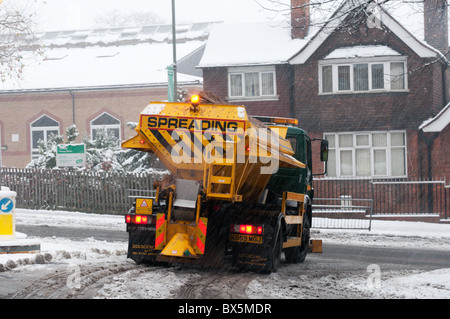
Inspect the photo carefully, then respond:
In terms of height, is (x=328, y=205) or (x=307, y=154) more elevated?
(x=307, y=154)

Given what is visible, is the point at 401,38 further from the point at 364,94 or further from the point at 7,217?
the point at 7,217

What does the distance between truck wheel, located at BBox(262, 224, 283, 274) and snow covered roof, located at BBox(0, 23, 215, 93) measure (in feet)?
87.2

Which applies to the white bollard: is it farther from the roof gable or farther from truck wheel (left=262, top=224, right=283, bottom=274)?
the roof gable

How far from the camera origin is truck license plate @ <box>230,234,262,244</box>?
416 inches

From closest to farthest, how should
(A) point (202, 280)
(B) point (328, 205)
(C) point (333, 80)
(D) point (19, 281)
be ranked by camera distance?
(D) point (19, 281)
(A) point (202, 280)
(B) point (328, 205)
(C) point (333, 80)

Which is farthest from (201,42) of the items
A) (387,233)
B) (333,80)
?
(387,233)

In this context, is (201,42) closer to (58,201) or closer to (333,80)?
(333,80)

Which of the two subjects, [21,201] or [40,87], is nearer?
[21,201]

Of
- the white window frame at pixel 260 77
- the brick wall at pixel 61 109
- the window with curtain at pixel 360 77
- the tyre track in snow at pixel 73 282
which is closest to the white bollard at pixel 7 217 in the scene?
the tyre track in snow at pixel 73 282

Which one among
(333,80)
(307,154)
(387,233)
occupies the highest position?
(333,80)

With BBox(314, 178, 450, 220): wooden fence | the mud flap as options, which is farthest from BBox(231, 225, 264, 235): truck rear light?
BBox(314, 178, 450, 220): wooden fence

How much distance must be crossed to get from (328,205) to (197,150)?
51.9 feet

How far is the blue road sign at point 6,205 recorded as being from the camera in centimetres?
1173

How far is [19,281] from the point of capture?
9.03 meters
